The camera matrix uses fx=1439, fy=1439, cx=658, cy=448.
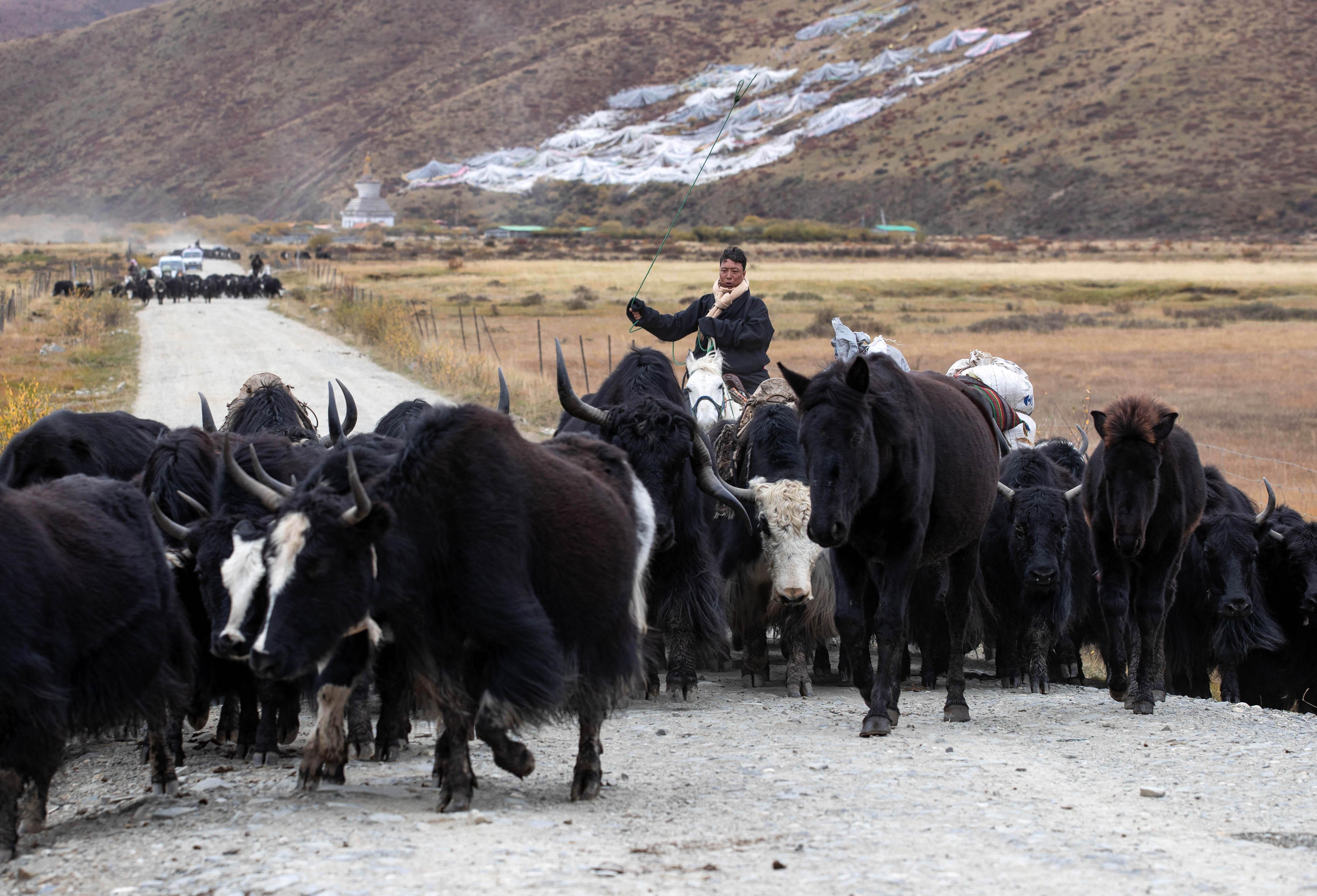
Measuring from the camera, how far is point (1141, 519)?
8.30 m

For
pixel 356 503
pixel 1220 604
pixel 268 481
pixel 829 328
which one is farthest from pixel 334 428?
pixel 829 328

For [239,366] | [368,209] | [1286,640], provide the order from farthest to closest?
[368,209] < [239,366] < [1286,640]

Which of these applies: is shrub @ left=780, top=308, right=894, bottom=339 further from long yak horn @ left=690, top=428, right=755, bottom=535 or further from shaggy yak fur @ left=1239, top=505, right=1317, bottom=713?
long yak horn @ left=690, top=428, right=755, bottom=535

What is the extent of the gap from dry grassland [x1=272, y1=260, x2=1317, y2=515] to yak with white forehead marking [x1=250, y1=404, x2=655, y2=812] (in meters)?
11.6

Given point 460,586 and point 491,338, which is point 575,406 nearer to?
point 460,586

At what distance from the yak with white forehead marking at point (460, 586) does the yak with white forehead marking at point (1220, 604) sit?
18.3 ft

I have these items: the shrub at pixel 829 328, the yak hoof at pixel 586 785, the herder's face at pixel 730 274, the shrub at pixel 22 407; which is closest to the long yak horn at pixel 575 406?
the yak hoof at pixel 586 785

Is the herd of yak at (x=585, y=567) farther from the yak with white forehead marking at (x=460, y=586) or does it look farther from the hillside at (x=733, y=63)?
the hillside at (x=733, y=63)

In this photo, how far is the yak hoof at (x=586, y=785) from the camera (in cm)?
591

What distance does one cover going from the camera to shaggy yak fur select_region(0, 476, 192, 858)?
5.32m

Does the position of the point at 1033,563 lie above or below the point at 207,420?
below

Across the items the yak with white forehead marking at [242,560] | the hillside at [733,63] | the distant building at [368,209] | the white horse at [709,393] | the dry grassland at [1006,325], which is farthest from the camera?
the distant building at [368,209]

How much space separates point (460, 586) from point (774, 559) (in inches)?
144

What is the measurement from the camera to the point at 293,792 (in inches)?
231
